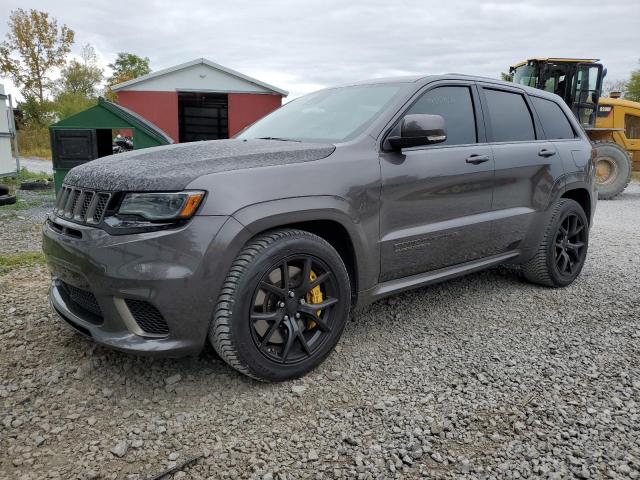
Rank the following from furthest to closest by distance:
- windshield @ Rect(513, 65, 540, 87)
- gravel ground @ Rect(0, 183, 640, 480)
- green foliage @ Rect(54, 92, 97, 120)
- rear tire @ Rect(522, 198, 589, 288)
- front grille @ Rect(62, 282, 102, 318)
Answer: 1. green foliage @ Rect(54, 92, 97, 120)
2. windshield @ Rect(513, 65, 540, 87)
3. rear tire @ Rect(522, 198, 589, 288)
4. front grille @ Rect(62, 282, 102, 318)
5. gravel ground @ Rect(0, 183, 640, 480)

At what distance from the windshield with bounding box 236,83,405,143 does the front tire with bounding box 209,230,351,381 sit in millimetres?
805

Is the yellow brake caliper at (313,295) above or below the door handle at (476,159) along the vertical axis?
below

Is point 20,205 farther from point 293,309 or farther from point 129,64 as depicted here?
point 129,64

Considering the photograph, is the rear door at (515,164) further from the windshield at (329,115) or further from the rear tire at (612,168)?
the rear tire at (612,168)

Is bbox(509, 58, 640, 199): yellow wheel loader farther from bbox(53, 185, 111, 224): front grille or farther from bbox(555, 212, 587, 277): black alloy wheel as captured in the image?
bbox(53, 185, 111, 224): front grille

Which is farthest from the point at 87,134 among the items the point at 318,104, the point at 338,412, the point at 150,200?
the point at 338,412

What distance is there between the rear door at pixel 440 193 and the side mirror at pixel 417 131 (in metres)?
0.10

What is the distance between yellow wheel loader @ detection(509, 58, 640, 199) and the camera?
11617mm

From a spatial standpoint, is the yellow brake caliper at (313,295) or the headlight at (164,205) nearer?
the headlight at (164,205)

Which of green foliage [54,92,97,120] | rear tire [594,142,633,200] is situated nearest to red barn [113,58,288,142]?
rear tire [594,142,633,200]

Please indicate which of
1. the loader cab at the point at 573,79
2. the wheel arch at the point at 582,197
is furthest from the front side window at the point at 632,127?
the wheel arch at the point at 582,197

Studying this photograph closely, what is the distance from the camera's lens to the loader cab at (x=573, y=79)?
38.0 ft

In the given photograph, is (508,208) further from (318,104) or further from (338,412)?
(338,412)

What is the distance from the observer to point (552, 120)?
4.48m
